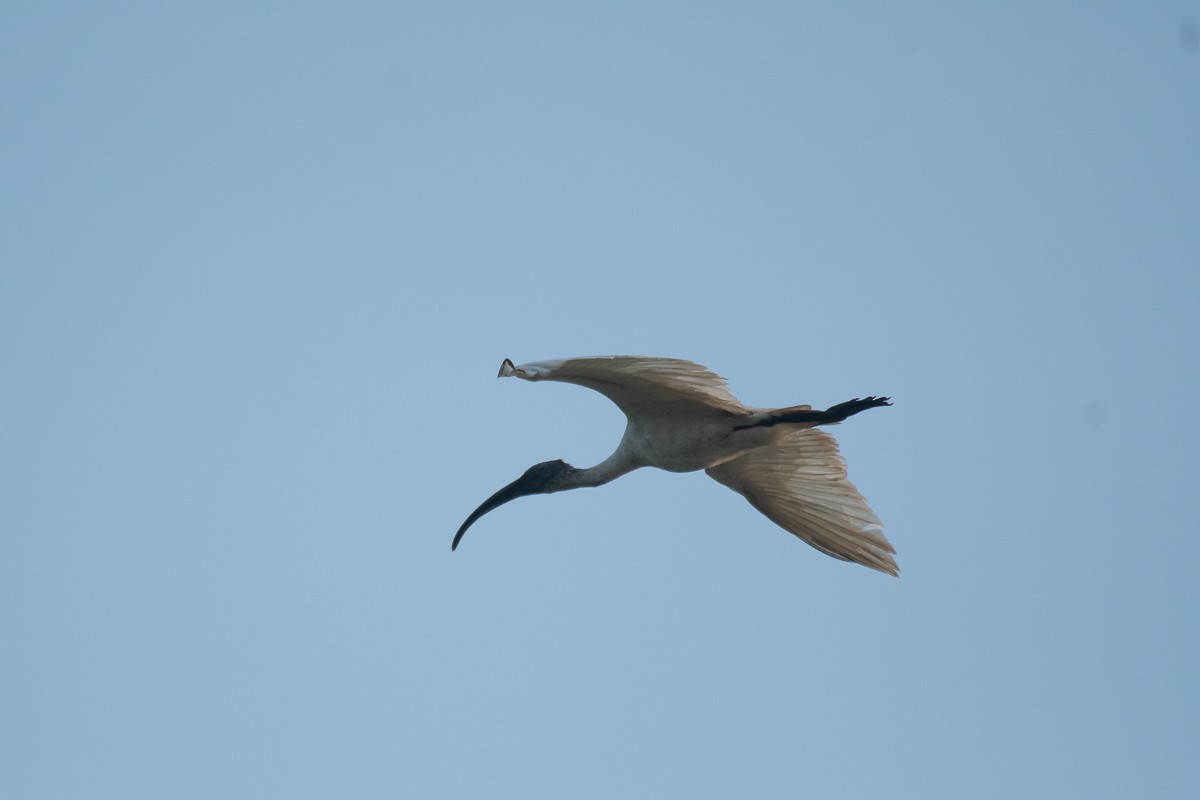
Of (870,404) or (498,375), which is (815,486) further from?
(498,375)

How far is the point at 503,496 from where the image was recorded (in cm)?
1338

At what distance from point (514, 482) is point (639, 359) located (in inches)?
125

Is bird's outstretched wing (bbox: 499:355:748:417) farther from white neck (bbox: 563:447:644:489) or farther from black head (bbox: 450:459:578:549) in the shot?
black head (bbox: 450:459:578:549)

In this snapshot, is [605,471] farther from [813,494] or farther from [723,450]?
[813,494]

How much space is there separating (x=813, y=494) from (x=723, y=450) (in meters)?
1.48

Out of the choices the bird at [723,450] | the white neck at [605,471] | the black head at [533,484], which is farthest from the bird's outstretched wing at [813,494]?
the black head at [533,484]

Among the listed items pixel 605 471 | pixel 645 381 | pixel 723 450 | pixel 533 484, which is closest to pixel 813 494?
pixel 723 450

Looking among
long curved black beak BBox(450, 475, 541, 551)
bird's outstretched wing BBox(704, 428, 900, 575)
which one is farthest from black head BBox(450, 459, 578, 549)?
bird's outstretched wing BBox(704, 428, 900, 575)

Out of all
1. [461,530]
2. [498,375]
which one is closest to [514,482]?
[461,530]

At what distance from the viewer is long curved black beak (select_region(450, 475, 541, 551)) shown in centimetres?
1324

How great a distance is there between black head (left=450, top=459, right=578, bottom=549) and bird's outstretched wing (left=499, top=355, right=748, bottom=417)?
136 cm

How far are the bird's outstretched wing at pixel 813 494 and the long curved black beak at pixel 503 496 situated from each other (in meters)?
1.62

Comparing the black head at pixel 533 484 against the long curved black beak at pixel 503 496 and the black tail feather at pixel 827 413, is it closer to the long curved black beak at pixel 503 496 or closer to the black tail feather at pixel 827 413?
the long curved black beak at pixel 503 496

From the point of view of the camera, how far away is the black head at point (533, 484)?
1314 cm
